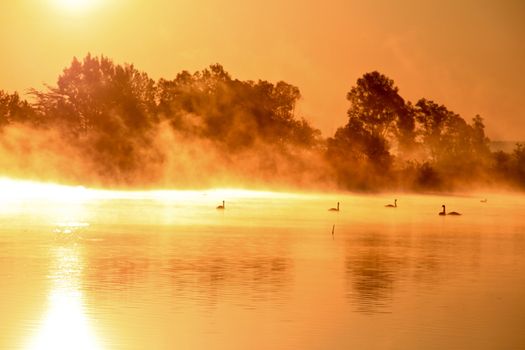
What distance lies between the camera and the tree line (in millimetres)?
123812

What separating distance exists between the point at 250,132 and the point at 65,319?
10702 centimetres

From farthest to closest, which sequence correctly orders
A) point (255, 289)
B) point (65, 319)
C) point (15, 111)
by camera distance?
1. point (15, 111)
2. point (255, 289)
3. point (65, 319)

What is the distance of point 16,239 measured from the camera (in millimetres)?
41125

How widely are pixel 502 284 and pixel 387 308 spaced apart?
253 inches

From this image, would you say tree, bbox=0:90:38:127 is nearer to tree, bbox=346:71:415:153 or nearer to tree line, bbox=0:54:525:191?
tree line, bbox=0:54:525:191

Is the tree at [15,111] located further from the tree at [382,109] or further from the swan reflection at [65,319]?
the swan reflection at [65,319]

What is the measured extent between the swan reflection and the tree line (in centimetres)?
9418

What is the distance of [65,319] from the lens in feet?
71.0

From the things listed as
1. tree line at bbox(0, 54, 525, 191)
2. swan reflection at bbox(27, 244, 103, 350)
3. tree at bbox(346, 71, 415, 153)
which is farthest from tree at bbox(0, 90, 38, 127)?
swan reflection at bbox(27, 244, 103, 350)

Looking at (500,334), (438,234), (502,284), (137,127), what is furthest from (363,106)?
(500,334)

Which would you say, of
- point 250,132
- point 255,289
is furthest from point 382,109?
point 255,289

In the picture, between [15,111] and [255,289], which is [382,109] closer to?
[15,111]

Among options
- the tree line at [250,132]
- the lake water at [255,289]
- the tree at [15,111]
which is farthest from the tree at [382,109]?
the lake water at [255,289]

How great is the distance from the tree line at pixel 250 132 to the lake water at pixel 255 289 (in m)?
74.1
